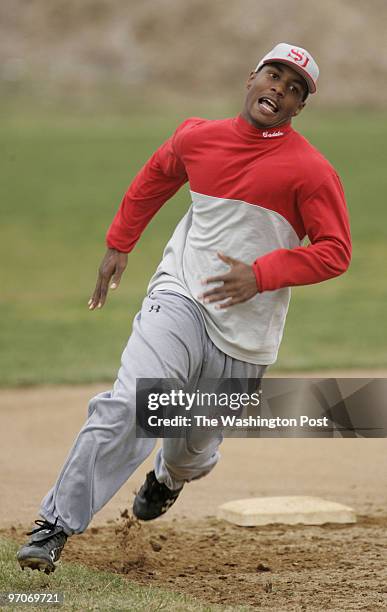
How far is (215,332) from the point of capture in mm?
4613

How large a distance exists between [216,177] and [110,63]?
5749cm

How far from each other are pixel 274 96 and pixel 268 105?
5 cm

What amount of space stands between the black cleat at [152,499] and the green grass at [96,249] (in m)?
4.29

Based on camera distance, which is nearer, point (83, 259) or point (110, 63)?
point (83, 259)

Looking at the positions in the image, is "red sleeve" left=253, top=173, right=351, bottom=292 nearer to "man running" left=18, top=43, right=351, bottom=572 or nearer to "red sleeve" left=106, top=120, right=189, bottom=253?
"man running" left=18, top=43, right=351, bottom=572

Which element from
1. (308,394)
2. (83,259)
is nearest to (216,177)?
(308,394)

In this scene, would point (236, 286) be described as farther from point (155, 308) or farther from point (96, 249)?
point (96, 249)

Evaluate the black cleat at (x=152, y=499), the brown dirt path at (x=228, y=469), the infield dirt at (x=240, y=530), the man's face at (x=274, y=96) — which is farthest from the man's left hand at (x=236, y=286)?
the brown dirt path at (x=228, y=469)

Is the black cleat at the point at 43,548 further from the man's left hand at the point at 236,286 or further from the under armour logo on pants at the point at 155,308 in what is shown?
the man's left hand at the point at 236,286

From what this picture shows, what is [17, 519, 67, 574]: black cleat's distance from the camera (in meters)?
4.19

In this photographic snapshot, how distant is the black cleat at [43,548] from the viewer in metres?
4.19

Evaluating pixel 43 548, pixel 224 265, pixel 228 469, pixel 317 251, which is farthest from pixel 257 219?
pixel 228 469

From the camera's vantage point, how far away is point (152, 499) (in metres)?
5.39

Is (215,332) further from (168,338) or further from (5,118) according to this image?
(5,118)
